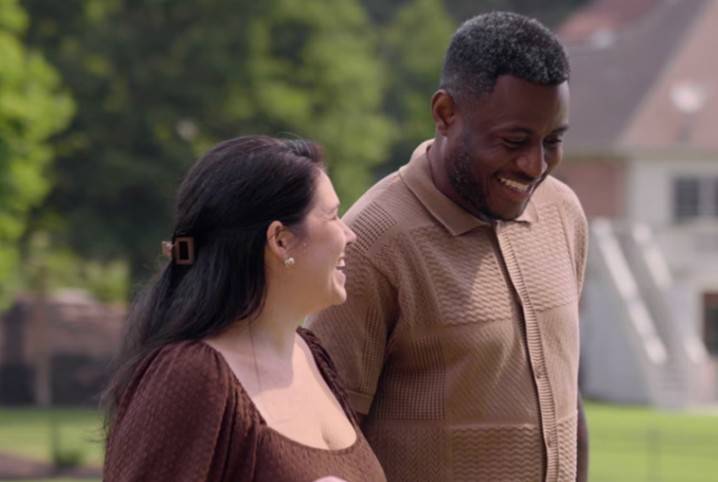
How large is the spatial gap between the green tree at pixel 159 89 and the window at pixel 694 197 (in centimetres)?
813

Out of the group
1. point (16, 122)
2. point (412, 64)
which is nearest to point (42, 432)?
point (16, 122)

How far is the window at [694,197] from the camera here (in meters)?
50.1

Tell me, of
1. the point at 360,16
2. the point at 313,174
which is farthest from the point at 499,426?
the point at 360,16

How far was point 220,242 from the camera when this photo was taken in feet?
12.6

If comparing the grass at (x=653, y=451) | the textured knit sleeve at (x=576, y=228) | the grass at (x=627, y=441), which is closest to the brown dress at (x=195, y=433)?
the textured knit sleeve at (x=576, y=228)

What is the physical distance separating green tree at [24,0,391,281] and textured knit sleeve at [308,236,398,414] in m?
42.4

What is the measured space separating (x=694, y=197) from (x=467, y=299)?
46.3 meters

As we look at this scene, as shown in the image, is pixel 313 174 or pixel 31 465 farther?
pixel 31 465

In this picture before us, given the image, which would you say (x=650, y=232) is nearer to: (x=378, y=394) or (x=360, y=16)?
(x=360, y=16)

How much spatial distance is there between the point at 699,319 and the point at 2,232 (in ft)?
75.2

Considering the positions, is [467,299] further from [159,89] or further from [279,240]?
[159,89]

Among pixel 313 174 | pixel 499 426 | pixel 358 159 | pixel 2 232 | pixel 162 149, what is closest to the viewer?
pixel 313 174

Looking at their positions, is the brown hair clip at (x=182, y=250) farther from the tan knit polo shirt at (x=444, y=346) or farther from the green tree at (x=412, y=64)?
the green tree at (x=412, y=64)

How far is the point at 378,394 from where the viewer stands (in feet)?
15.1
